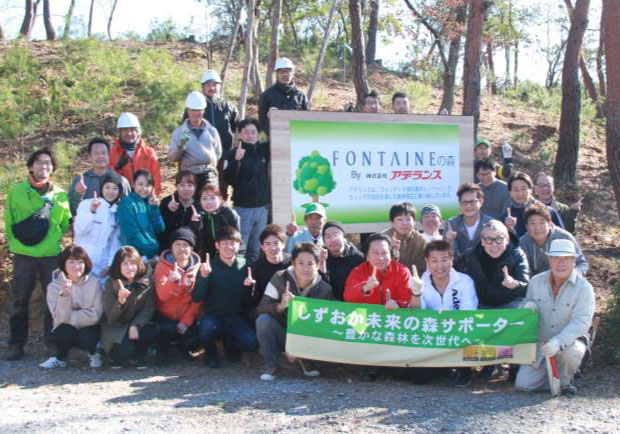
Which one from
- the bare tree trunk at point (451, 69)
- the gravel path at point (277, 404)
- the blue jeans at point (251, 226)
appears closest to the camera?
the gravel path at point (277, 404)

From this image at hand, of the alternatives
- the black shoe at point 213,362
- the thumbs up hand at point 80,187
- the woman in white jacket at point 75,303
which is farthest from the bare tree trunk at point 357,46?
the woman in white jacket at point 75,303

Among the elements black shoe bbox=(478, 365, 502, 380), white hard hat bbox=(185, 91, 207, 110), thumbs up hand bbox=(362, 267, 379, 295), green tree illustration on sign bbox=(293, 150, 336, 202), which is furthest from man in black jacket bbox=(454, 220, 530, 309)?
white hard hat bbox=(185, 91, 207, 110)

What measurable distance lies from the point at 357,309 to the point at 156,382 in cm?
201

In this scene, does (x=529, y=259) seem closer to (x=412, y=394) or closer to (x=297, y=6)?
(x=412, y=394)

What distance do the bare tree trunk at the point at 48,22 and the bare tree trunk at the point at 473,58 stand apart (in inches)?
545

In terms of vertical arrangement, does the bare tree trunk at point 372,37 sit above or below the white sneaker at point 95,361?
above

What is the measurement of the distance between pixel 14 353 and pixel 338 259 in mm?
3641

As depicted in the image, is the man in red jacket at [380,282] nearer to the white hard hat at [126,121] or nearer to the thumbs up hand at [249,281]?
the thumbs up hand at [249,281]

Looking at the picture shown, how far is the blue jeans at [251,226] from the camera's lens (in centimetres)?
822

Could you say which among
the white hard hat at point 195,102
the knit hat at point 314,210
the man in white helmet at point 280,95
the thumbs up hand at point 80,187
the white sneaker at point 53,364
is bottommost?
the white sneaker at point 53,364

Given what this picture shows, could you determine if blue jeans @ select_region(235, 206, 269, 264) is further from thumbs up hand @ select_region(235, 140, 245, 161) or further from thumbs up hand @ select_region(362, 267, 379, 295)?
thumbs up hand @ select_region(362, 267, 379, 295)

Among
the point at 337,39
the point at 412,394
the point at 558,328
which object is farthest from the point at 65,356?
the point at 337,39

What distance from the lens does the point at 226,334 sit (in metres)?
6.96

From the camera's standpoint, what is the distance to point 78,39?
17.7 m
